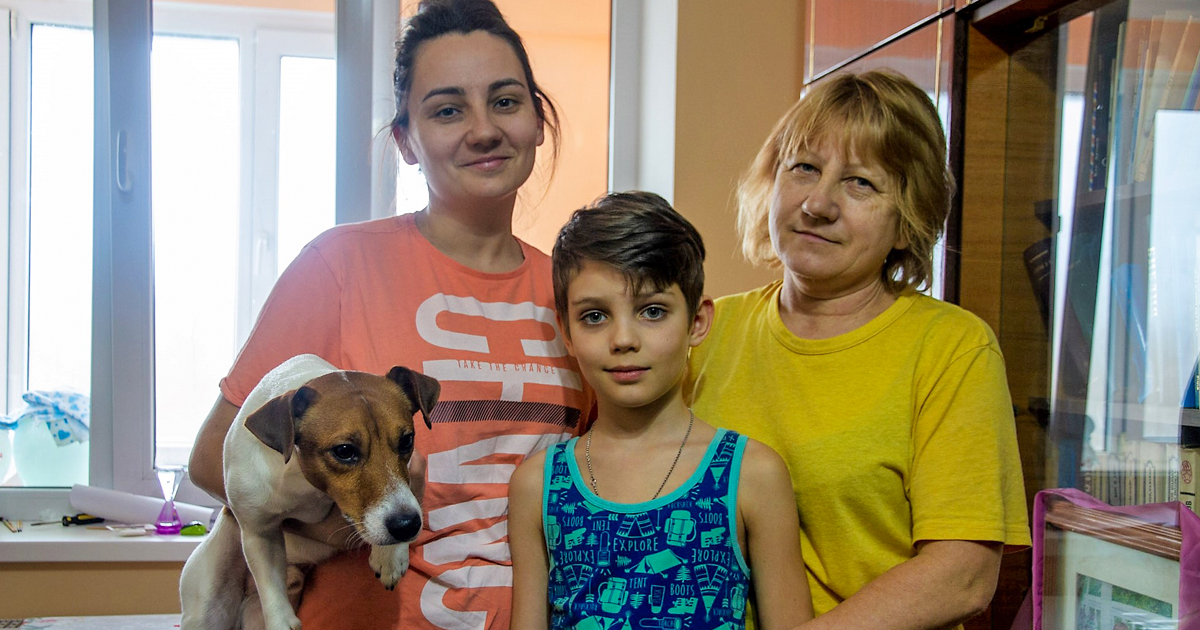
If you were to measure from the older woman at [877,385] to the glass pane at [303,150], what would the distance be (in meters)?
2.33

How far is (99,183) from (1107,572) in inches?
127

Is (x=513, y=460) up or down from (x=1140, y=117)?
down

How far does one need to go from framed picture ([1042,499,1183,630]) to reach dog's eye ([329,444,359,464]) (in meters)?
1.46

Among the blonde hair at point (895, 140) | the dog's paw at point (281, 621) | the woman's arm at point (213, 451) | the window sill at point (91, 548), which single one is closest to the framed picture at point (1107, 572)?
the blonde hair at point (895, 140)

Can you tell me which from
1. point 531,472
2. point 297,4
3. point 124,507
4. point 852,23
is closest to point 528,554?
point 531,472

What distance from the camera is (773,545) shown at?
4.05ft

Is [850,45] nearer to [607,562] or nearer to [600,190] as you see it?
[600,190]

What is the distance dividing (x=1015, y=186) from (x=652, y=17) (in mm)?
1702

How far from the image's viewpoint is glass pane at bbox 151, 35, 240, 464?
10.7ft

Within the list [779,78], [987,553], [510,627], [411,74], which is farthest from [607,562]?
[779,78]

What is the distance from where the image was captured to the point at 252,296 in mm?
3350

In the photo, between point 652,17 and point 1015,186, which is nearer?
point 1015,186

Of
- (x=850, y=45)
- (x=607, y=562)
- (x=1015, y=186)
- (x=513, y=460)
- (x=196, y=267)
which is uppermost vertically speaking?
(x=850, y=45)

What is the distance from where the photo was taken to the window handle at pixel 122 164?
10.3ft
